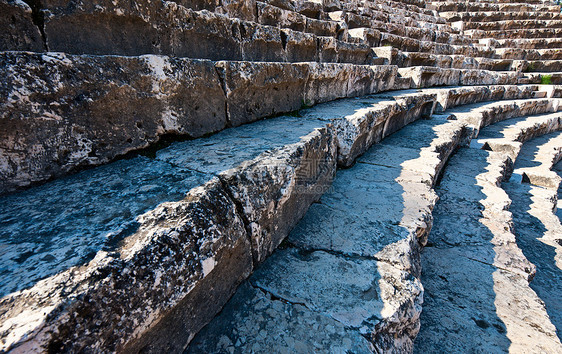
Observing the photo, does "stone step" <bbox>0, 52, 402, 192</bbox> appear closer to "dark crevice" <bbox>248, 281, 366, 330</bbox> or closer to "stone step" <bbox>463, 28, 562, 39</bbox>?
"dark crevice" <bbox>248, 281, 366, 330</bbox>

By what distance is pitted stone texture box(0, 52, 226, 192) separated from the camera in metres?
1.18

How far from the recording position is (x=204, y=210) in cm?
110

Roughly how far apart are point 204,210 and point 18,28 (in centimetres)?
136

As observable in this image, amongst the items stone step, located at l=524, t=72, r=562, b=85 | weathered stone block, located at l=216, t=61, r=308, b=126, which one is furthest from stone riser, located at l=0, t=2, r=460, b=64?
stone step, located at l=524, t=72, r=562, b=85

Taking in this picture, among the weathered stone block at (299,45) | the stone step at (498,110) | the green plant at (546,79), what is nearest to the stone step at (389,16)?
the green plant at (546,79)

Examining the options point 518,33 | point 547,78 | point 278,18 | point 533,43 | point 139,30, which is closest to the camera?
point 139,30

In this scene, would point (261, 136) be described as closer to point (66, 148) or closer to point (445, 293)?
point (66, 148)

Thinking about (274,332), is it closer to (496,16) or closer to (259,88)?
(259,88)

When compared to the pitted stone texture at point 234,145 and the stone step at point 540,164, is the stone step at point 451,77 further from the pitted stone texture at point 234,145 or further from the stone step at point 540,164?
the pitted stone texture at point 234,145

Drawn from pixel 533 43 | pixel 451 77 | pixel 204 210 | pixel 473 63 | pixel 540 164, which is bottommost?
pixel 540 164

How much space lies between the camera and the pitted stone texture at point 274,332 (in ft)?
3.52

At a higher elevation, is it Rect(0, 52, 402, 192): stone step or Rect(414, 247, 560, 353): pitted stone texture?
Rect(0, 52, 402, 192): stone step

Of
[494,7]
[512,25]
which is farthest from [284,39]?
[494,7]

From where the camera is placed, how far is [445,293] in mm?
1776
